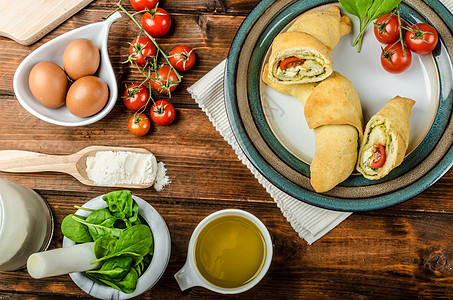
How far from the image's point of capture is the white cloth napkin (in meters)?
1.24

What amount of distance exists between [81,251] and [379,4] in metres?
1.00

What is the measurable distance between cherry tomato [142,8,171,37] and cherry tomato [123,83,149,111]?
185mm

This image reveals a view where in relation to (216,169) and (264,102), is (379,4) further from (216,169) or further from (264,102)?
(216,169)

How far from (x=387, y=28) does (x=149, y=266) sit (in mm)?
973

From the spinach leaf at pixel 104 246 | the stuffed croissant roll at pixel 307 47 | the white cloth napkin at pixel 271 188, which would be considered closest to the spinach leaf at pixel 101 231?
the spinach leaf at pixel 104 246

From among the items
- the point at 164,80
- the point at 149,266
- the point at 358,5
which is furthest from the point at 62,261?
the point at 358,5

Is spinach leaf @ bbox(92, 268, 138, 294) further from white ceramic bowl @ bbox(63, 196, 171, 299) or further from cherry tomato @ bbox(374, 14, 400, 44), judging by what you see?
cherry tomato @ bbox(374, 14, 400, 44)

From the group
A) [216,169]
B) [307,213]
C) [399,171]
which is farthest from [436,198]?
[216,169]

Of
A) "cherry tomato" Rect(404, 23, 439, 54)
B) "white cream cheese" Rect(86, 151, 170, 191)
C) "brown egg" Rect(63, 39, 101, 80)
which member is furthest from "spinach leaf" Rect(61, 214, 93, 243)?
"cherry tomato" Rect(404, 23, 439, 54)

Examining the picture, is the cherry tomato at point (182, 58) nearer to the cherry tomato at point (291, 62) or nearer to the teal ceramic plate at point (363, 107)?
the teal ceramic plate at point (363, 107)

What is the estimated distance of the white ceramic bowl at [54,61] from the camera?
1.25 m

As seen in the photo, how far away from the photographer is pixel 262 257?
117 centimetres

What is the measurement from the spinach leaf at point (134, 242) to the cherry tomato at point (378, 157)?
0.65m

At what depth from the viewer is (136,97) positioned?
129 cm
